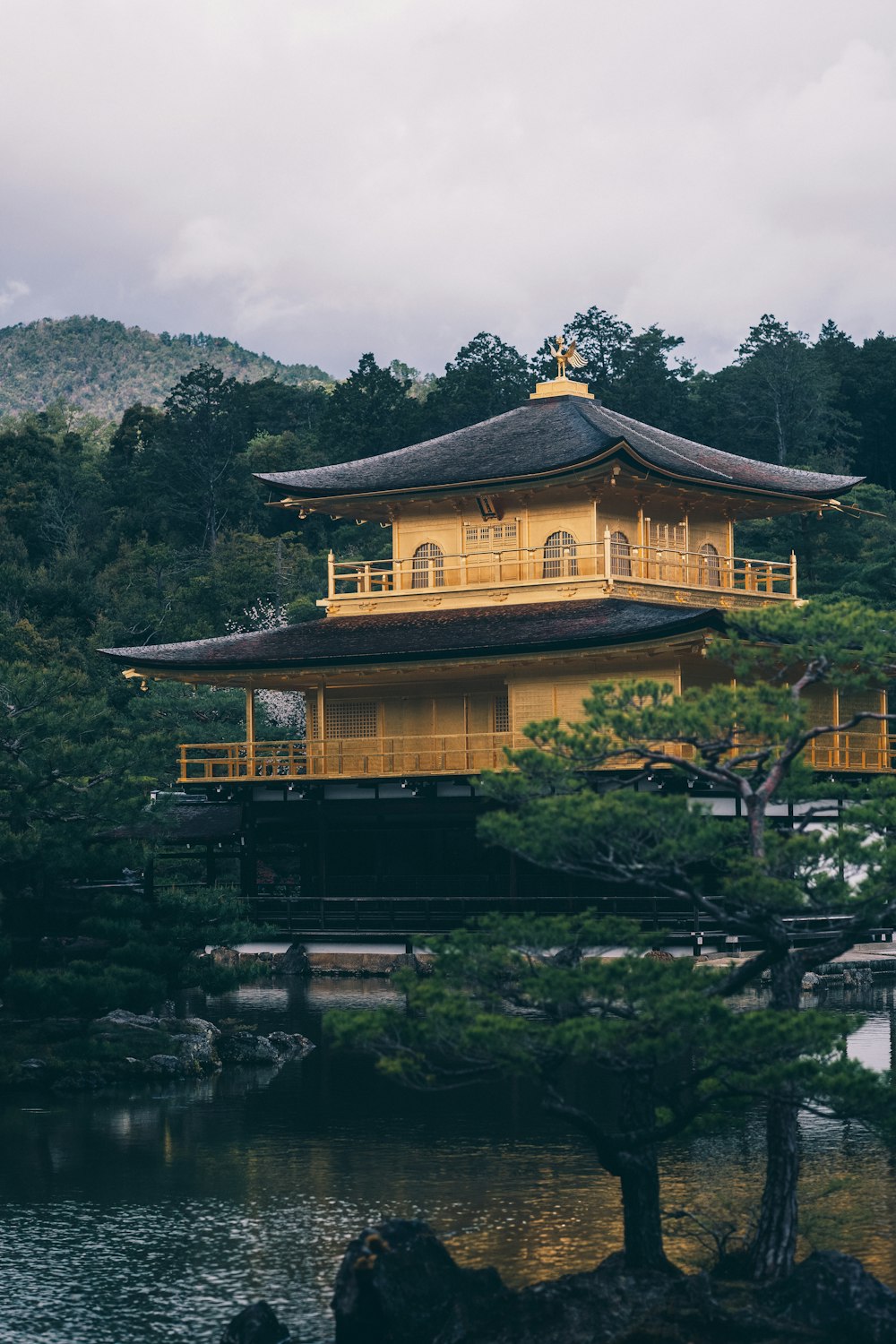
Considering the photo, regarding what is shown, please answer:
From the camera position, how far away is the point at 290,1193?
70.2ft

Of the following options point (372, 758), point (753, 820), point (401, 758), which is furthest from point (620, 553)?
point (753, 820)

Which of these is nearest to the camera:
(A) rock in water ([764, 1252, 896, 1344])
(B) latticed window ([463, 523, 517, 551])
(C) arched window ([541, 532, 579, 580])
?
(A) rock in water ([764, 1252, 896, 1344])

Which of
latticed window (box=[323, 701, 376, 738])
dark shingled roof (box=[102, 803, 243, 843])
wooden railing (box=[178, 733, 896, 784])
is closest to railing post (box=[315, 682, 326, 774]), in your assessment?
wooden railing (box=[178, 733, 896, 784])

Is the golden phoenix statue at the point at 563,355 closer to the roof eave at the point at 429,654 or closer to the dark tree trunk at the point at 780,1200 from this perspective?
the roof eave at the point at 429,654

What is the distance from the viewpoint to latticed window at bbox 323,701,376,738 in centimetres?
4844

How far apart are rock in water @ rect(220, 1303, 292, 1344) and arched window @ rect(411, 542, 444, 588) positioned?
1331 inches

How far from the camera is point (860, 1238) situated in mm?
18562

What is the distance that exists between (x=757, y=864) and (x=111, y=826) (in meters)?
16.5

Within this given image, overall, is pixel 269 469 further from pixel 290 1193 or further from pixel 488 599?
pixel 290 1193

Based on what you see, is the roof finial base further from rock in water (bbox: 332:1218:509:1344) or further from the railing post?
rock in water (bbox: 332:1218:509:1344)

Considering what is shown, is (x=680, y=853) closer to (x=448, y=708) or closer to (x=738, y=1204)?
(x=738, y=1204)

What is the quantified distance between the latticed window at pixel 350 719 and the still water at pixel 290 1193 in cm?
1962

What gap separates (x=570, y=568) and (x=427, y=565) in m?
4.28

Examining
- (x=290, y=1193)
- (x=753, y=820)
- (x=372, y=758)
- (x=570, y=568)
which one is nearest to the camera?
(x=753, y=820)
